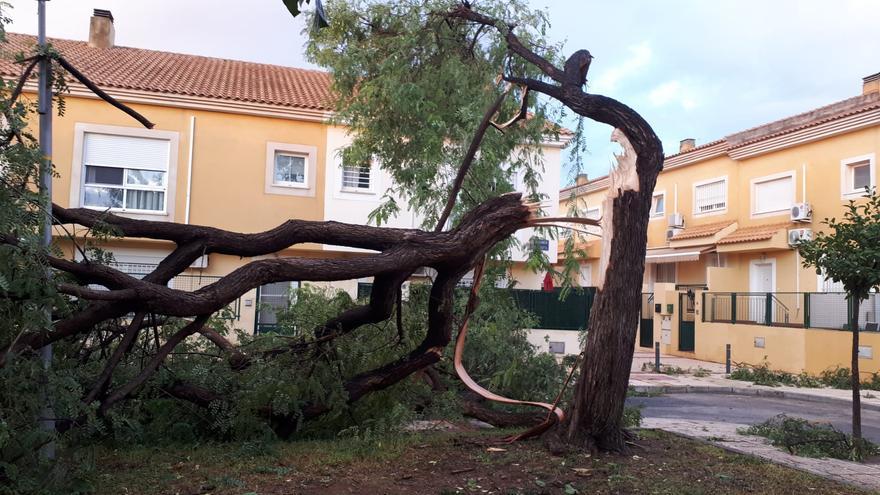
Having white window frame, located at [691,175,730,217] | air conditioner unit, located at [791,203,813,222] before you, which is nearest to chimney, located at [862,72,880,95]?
air conditioner unit, located at [791,203,813,222]

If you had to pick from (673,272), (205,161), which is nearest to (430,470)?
(205,161)

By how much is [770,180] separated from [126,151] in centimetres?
1859

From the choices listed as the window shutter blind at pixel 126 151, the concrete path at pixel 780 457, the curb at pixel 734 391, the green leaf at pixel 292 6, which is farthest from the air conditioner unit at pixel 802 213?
the green leaf at pixel 292 6

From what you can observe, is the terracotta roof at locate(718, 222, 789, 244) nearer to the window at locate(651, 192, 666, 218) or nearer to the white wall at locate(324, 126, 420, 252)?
the window at locate(651, 192, 666, 218)

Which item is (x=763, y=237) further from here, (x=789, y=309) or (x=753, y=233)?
(x=789, y=309)

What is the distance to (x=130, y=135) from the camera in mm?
17891

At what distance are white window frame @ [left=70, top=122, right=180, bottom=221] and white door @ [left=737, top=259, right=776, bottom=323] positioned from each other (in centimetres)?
1582

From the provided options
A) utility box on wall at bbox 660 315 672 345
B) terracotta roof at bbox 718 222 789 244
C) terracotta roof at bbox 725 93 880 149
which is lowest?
utility box on wall at bbox 660 315 672 345

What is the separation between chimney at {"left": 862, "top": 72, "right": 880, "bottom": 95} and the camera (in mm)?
20875

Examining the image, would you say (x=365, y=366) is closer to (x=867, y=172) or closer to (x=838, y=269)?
(x=838, y=269)

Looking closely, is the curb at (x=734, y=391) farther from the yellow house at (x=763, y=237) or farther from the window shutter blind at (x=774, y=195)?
the window shutter blind at (x=774, y=195)

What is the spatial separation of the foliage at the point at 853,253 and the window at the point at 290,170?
521 inches

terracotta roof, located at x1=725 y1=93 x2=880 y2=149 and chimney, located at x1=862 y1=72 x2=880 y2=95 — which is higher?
chimney, located at x1=862 y1=72 x2=880 y2=95

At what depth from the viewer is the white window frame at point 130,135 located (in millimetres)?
17344
